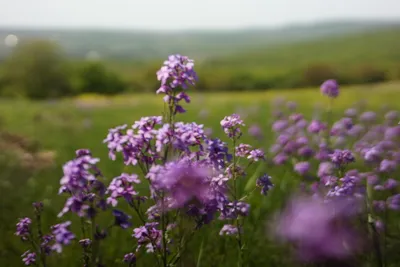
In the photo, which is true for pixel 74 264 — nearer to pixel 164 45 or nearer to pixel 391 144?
pixel 391 144

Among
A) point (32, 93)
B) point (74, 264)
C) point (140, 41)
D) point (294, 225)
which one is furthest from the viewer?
point (140, 41)

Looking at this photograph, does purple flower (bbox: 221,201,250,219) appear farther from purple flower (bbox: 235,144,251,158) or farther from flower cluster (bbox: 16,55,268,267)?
purple flower (bbox: 235,144,251,158)

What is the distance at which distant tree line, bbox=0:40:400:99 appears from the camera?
2042 cm

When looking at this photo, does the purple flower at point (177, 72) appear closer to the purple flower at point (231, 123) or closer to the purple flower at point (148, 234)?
the purple flower at point (231, 123)

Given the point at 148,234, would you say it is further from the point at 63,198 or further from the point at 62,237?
the point at 63,198

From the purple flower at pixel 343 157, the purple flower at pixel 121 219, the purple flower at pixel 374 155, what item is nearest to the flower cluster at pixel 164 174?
the purple flower at pixel 121 219

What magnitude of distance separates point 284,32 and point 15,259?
7635cm

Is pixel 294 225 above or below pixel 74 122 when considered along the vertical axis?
above

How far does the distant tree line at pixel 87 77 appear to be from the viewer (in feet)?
67.0

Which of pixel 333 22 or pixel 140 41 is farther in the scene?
pixel 333 22

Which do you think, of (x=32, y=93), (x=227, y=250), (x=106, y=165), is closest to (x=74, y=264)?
(x=227, y=250)

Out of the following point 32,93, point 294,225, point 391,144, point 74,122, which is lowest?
point 32,93

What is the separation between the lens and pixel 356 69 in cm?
1770

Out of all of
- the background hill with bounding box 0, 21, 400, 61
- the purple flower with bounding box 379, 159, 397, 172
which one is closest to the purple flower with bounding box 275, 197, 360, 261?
the purple flower with bounding box 379, 159, 397, 172
